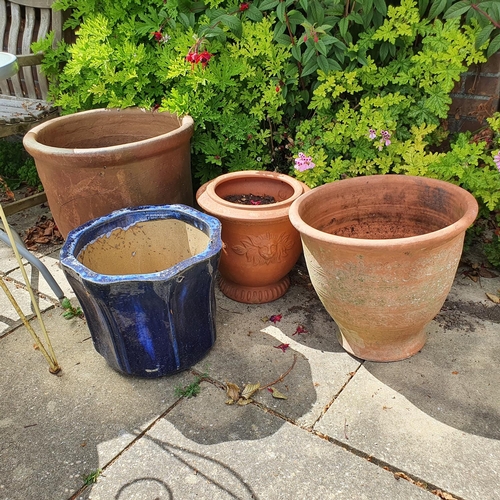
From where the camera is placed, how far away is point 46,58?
329cm

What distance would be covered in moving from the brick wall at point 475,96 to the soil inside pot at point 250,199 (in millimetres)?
1092

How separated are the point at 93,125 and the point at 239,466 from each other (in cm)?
213

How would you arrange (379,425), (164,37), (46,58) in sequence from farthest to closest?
(46,58) < (164,37) < (379,425)

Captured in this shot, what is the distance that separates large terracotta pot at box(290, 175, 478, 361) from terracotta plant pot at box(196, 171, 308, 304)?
0.24m

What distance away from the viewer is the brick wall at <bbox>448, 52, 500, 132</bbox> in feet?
8.38

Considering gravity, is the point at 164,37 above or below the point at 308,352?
above

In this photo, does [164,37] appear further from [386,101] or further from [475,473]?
[475,473]

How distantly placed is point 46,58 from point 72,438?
98.7 inches

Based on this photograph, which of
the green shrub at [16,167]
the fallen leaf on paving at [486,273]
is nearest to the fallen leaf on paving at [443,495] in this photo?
the fallen leaf on paving at [486,273]

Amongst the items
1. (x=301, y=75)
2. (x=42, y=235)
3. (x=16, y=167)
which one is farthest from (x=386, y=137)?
(x=16, y=167)

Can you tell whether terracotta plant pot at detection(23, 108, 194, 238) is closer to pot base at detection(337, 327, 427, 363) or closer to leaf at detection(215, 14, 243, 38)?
leaf at detection(215, 14, 243, 38)

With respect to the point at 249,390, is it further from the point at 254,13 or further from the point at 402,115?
the point at 254,13

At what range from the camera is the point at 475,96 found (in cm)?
265

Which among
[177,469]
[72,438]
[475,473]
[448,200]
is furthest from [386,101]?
[72,438]
